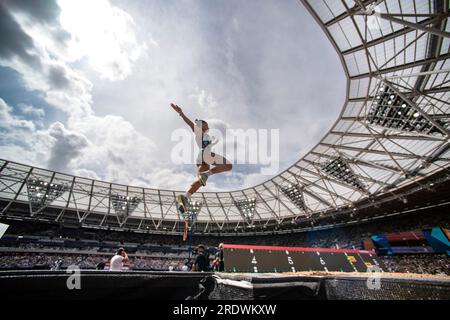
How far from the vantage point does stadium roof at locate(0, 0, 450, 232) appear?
934cm

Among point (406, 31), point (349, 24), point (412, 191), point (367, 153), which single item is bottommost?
point (412, 191)

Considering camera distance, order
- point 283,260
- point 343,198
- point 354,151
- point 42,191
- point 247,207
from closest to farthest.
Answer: point 283,260 < point 354,151 < point 343,198 < point 42,191 < point 247,207

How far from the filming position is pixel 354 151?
17156 mm

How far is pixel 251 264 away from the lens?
32.8 ft

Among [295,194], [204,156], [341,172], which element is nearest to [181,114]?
[204,156]

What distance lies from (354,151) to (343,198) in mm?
7591

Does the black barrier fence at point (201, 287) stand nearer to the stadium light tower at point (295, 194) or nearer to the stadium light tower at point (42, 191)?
the stadium light tower at point (295, 194)

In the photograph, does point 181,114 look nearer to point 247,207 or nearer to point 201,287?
point 201,287

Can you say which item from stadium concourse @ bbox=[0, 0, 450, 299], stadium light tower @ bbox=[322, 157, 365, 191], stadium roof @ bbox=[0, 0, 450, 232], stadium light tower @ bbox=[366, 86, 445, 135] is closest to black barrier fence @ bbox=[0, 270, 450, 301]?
stadium concourse @ bbox=[0, 0, 450, 299]

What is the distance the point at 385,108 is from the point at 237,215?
87.3 ft

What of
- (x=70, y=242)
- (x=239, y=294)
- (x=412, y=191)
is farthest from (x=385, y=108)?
(x=70, y=242)

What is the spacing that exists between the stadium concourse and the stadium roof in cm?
Answer: 8

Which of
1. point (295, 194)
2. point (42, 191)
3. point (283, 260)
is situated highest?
point (42, 191)

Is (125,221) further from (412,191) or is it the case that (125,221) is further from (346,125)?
(412,191)
